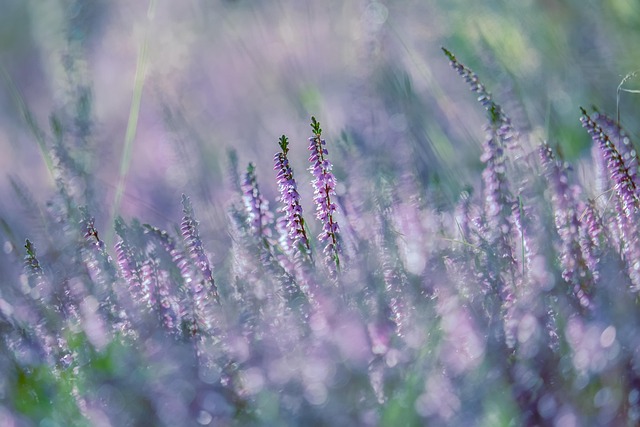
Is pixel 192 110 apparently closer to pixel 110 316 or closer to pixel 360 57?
pixel 360 57

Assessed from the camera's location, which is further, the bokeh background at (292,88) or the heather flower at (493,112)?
the bokeh background at (292,88)

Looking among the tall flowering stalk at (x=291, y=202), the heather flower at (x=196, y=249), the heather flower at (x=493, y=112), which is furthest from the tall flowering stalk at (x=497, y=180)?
the heather flower at (x=196, y=249)

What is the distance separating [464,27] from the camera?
11.7 ft

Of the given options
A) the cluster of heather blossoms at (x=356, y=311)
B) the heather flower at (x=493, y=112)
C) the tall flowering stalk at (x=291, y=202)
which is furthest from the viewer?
the heather flower at (x=493, y=112)

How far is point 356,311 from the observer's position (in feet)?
4.22

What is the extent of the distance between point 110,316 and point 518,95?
40.5 inches

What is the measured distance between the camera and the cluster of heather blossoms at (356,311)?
1.10 m

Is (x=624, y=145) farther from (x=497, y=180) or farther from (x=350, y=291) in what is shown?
(x=350, y=291)

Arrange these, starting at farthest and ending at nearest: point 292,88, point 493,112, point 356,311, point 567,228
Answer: point 292,88 < point 493,112 < point 567,228 < point 356,311

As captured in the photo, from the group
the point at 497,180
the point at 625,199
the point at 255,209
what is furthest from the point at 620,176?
the point at 255,209

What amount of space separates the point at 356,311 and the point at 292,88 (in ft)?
7.51

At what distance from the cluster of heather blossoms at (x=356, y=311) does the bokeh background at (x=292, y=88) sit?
0.13 m

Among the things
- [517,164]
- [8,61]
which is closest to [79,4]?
[517,164]

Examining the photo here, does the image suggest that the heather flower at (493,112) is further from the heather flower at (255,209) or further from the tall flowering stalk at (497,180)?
the heather flower at (255,209)
